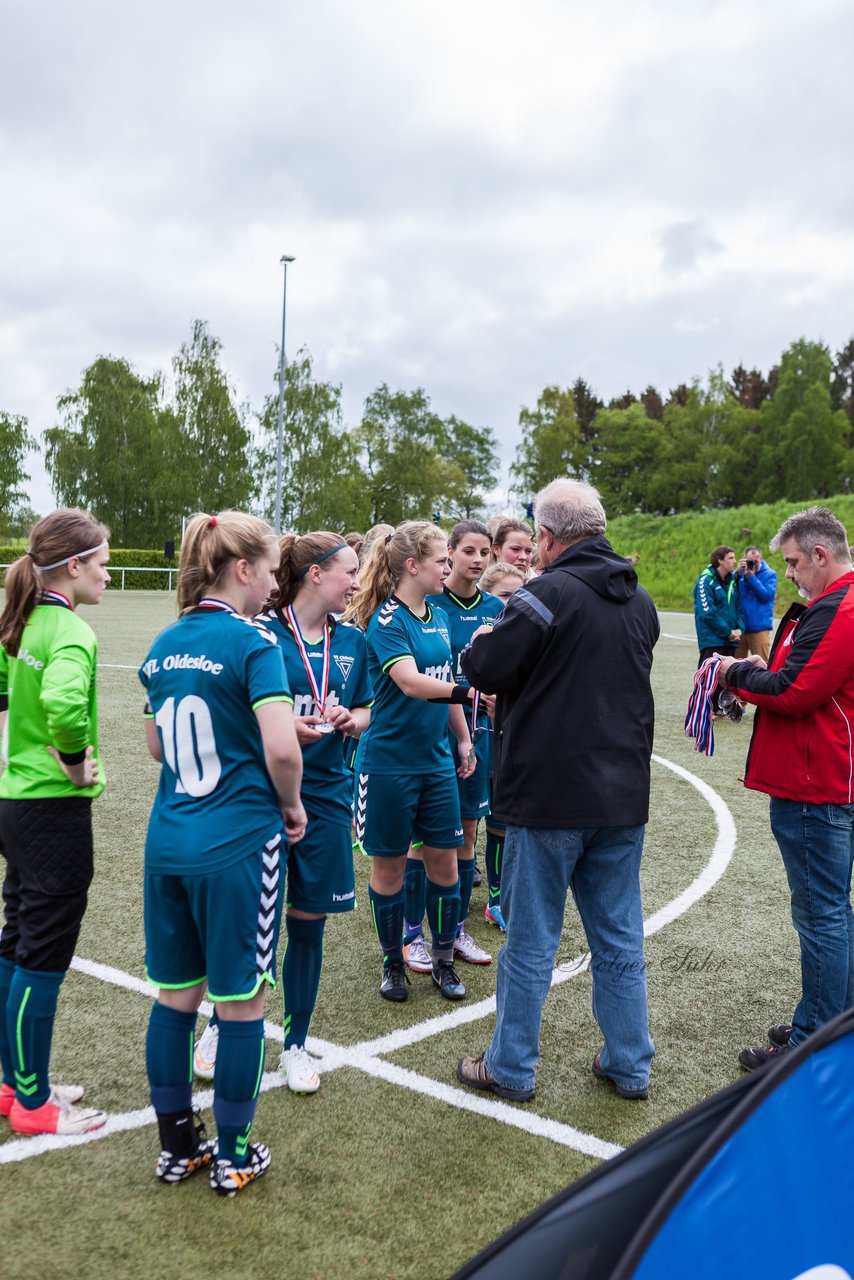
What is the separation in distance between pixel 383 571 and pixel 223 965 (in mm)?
2651

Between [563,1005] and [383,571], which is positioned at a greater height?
[383,571]

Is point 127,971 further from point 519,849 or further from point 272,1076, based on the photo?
point 519,849

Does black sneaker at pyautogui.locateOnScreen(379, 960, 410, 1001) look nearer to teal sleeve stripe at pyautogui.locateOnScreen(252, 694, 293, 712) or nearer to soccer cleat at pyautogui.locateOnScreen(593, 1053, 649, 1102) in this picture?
soccer cleat at pyautogui.locateOnScreen(593, 1053, 649, 1102)

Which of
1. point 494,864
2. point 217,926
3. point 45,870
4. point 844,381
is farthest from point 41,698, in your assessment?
point 844,381

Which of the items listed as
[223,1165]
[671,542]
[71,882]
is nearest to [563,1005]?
[223,1165]

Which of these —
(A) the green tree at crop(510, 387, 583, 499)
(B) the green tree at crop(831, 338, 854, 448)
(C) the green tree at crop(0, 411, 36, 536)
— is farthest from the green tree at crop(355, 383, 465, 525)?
(B) the green tree at crop(831, 338, 854, 448)

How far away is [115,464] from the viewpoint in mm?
56344

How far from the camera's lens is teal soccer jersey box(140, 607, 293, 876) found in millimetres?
2971

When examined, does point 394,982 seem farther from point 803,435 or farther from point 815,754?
point 803,435

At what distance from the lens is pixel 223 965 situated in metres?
3.01

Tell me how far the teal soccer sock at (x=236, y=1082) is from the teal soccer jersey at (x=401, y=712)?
1692 millimetres

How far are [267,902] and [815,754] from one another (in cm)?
223

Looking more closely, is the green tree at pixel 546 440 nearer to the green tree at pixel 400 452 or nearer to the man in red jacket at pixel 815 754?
the green tree at pixel 400 452

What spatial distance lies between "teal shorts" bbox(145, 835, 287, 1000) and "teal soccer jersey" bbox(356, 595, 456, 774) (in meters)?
1.53
